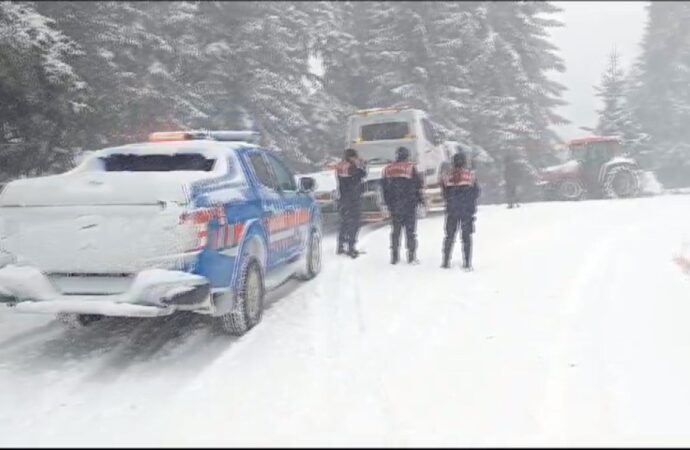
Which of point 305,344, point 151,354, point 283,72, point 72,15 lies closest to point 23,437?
point 151,354

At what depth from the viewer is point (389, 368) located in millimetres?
4836

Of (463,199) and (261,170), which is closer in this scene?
(261,170)

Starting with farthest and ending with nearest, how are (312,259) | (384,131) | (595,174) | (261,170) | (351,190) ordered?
(595,174), (384,131), (351,190), (312,259), (261,170)

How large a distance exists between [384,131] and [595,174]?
9960mm

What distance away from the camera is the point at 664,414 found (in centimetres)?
403

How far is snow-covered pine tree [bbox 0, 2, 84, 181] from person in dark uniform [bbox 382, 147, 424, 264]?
6037 mm

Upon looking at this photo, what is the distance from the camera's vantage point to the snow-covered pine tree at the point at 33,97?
10.1 metres

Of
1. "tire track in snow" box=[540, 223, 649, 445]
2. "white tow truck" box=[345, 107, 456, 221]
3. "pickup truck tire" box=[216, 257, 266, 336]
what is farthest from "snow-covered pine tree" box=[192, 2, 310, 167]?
"pickup truck tire" box=[216, 257, 266, 336]

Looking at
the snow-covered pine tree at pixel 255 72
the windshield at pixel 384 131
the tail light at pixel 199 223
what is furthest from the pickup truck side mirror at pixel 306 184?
the snow-covered pine tree at pixel 255 72

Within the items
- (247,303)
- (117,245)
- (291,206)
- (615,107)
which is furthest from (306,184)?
(615,107)

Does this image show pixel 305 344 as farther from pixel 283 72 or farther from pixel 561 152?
pixel 561 152

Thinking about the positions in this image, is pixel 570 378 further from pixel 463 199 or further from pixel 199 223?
pixel 463 199

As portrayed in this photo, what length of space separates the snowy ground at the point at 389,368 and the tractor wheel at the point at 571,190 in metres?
13.3

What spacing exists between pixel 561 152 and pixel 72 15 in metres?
21.4
